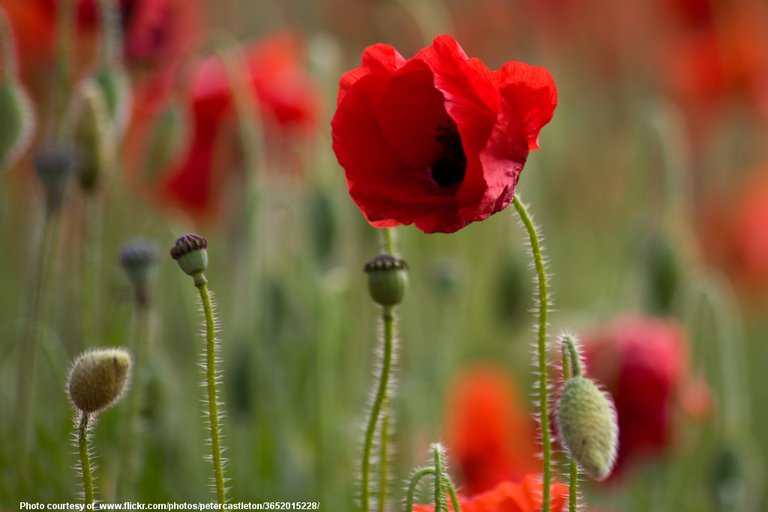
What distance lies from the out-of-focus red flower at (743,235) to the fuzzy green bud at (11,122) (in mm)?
1525

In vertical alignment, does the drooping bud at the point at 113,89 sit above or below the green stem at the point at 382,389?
above

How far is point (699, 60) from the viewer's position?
212 cm

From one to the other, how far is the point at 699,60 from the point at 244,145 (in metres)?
1.26

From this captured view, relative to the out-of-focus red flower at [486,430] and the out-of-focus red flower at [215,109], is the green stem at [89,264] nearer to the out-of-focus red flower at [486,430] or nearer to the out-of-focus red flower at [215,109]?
the out-of-focus red flower at [215,109]

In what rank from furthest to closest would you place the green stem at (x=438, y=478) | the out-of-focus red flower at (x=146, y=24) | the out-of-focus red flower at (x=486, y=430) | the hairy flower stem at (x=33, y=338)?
the out-of-focus red flower at (x=486, y=430) → the out-of-focus red flower at (x=146, y=24) → the hairy flower stem at (x=33, y=338) → the green stem at (x=438, y=478)

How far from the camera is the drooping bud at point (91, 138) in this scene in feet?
2.86

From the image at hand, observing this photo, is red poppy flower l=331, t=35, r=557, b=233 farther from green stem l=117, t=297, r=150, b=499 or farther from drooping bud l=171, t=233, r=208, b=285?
green stem l=117, t=297, r=150, b=499

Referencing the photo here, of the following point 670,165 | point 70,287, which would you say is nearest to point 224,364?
point 70,287

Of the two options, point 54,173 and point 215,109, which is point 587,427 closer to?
point 54,173

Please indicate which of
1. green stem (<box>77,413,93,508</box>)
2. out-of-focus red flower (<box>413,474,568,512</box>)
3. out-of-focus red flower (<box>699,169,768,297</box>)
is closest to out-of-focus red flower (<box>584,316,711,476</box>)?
out-of-focus red flower (<box>413,474,568,512</box>)

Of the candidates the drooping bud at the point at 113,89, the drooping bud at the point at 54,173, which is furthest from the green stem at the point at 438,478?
the drooping bud at the point at 113,89

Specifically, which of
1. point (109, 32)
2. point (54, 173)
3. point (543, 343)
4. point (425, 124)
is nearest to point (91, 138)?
point (54, 173)

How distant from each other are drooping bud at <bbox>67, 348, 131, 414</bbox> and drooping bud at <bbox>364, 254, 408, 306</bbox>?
0.51 ft

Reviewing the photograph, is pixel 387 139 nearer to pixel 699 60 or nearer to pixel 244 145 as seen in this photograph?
pixel 244 145
